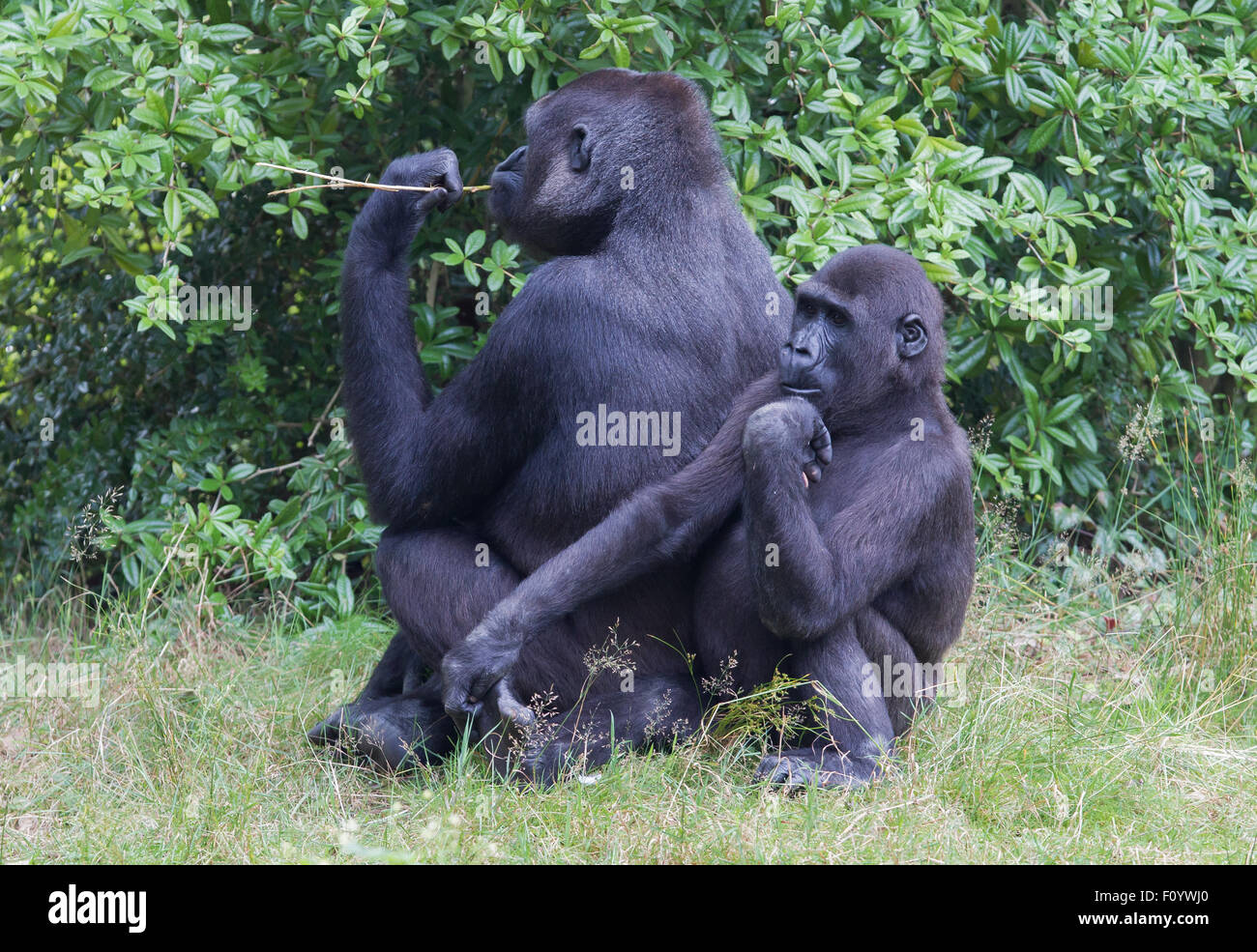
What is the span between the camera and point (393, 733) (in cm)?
380

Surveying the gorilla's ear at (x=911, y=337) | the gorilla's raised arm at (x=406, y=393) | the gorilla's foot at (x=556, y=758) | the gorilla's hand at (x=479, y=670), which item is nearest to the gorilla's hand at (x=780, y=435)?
the gorilla's ear at (x=911, y=337)

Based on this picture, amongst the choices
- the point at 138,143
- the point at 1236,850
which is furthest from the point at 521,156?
the point at 1236,850

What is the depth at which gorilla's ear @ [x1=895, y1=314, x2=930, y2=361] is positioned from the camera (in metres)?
3.47

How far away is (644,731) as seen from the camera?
363 centimetres

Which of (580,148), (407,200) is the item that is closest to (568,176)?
(580,148)

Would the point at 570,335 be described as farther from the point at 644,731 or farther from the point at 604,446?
the point at 644,731

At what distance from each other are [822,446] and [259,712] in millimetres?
1997

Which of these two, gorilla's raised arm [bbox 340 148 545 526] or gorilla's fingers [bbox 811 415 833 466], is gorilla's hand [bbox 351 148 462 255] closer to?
gorilla's raised arm [bbox 340 148 545 526]

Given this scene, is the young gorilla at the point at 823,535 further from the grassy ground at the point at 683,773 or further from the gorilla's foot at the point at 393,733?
the gorilla's foot at the point at 393,733

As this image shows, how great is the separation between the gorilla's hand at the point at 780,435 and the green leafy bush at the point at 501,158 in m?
1.24

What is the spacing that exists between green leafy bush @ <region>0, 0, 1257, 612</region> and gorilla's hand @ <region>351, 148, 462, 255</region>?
43 centimetres

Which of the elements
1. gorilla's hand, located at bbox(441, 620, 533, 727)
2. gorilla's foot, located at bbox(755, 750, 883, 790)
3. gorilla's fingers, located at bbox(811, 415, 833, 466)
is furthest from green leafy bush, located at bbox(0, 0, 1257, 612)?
gorilla's foot, located at bbox(755, 750, 883, 790)

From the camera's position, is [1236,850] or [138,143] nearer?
[1236,850]
